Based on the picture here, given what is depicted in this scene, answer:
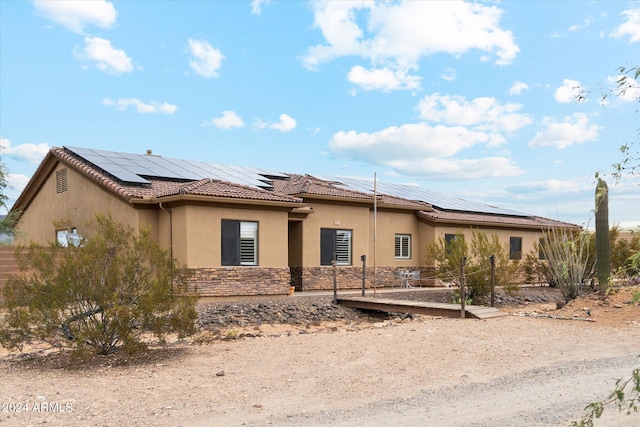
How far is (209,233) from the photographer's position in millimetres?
18109

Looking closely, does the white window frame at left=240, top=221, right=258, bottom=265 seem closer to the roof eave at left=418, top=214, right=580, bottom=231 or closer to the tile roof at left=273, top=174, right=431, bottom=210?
the tile roof at left=273, top=174, right=431, bottom=210

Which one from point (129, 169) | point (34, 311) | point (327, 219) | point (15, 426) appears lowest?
point (15, 426)

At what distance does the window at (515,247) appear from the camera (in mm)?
29547

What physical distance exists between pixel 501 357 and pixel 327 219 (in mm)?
12411

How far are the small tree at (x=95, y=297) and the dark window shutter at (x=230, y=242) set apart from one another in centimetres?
750

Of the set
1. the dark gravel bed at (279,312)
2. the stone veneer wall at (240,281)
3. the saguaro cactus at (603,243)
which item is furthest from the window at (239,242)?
the saguaro cactus at (603,243)

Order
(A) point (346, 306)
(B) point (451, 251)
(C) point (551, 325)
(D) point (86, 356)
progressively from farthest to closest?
(B) point (451, 251), (A) point (346, 306), (C) point (551, 325), (D) point (86, 356)

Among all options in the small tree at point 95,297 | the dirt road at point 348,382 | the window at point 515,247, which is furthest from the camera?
the window at point 515,247

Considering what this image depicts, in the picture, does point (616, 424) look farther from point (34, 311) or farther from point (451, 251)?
point (451, 251)

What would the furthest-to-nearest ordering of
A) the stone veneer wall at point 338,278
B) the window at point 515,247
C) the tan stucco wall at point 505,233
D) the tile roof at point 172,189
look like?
the window at point 515,247, the tan stucco wall at point 505,233, the stone veneer wall at point 338,278, the tile roof at point 172,189

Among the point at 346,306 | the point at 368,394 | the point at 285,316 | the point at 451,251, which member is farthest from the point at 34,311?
the point at 451,251

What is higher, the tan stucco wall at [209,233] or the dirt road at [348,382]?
the tan stucco wall at [209,233]

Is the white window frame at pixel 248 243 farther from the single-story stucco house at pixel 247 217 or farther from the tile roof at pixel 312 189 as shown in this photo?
the tile roof at pixel 312 189

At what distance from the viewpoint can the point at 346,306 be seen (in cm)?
1925
